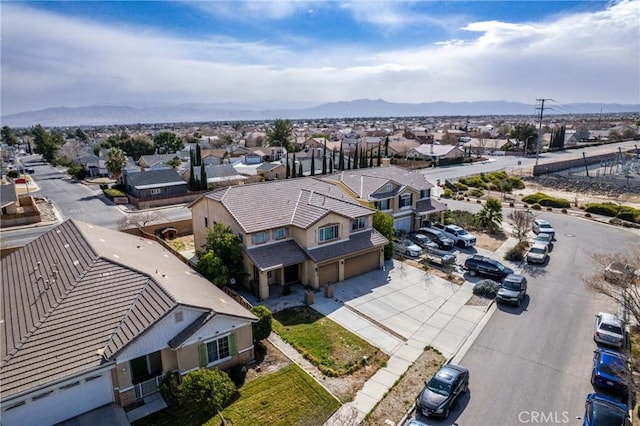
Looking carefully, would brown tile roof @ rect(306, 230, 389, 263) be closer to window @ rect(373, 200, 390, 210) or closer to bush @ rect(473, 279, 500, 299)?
window @ rect(373, 200, 390, 210)

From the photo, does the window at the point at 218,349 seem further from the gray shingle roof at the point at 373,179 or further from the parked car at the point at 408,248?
the gray shingle roof at the point at 373,179

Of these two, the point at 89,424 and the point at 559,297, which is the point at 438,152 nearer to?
the point at 559,297

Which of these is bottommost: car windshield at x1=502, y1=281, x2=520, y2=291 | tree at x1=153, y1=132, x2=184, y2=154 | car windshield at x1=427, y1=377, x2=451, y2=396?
car windshield at x1=427, y1=377, x2=451, y2=396

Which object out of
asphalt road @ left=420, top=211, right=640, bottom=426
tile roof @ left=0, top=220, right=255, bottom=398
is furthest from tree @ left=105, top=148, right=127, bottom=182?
asphalt road @ left=420, top=211, right=640, bottom=426

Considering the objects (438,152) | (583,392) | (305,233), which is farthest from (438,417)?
Answer: (438,152)

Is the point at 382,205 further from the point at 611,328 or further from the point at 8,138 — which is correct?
the point at 8,138
